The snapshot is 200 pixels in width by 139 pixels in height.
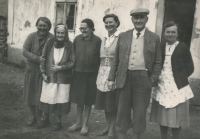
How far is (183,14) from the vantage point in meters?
6.71

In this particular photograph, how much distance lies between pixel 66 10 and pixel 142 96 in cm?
593

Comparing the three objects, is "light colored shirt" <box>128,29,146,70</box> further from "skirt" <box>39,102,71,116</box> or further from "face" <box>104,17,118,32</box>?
"skirt" <box>39,102,71,116</box>

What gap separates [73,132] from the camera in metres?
4.46

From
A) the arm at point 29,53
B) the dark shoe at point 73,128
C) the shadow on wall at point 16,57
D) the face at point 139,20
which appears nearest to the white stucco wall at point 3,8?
the shadow on wall at point 16,57

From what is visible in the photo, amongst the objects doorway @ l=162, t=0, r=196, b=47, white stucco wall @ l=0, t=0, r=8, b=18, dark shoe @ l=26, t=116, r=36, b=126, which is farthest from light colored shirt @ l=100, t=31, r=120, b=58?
white stucco wall @ l=0, t=0, r=8, b=18

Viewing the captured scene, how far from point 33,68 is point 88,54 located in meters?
0.99

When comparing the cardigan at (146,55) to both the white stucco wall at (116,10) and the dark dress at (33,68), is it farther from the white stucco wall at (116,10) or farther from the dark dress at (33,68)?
the white stucco wall at (116,10)

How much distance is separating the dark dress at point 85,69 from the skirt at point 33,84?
0.58 metres

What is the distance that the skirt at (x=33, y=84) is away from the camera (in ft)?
14.6

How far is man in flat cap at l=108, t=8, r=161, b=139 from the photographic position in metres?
3.50

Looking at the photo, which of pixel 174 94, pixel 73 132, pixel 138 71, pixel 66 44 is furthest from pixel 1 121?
pixel 174 94

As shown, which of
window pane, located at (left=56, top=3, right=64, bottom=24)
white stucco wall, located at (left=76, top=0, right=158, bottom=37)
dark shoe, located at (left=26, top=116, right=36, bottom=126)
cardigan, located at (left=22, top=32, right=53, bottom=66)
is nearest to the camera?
cardigan, located at (left=22, top=32, right=53, bottom=66)

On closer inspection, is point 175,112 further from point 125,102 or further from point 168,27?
point 168,27

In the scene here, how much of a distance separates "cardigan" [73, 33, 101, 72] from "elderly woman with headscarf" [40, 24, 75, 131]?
117 mm
